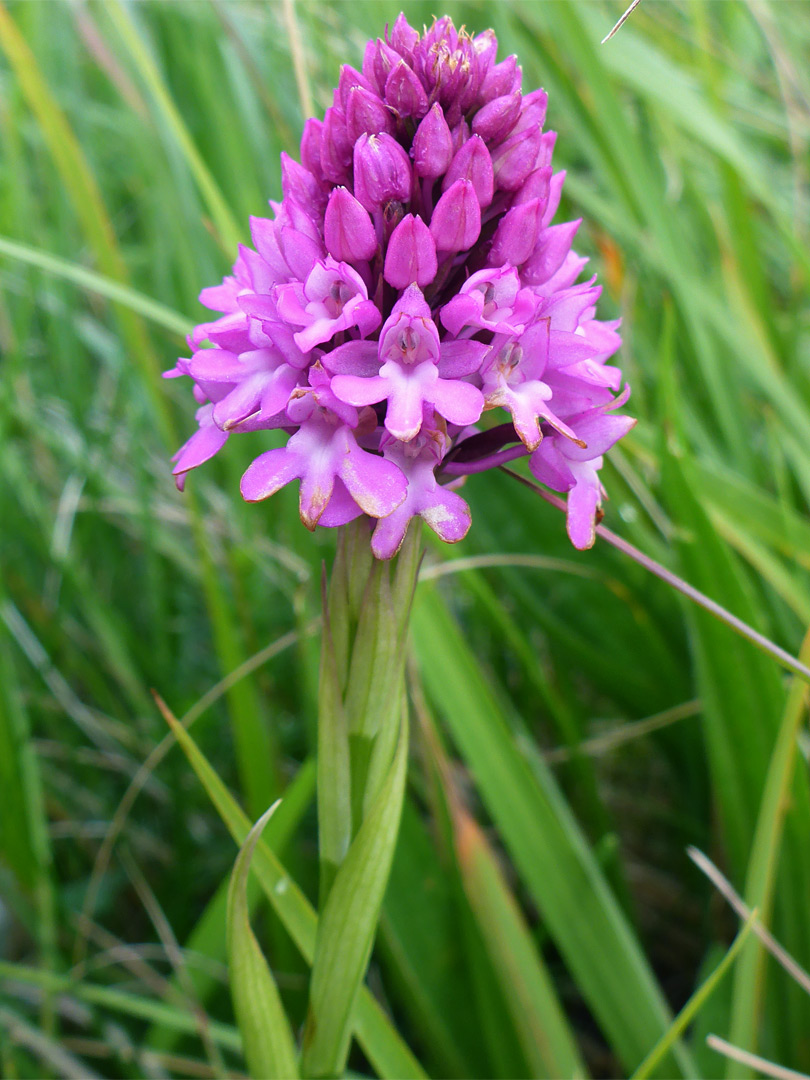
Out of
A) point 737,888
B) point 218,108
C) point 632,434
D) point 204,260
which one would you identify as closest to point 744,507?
point 632,434

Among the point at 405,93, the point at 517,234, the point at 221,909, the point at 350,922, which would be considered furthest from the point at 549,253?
the point at 221,909

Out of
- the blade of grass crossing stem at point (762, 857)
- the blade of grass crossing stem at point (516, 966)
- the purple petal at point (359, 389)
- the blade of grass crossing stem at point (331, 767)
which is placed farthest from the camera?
the blade of grass crossing stem at point (516, 966)

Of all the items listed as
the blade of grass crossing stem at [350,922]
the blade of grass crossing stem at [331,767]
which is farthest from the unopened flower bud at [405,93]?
the blade of grass crossing stem at [350,922]

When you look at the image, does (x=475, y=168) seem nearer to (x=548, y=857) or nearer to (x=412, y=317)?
(x=412, y=317)

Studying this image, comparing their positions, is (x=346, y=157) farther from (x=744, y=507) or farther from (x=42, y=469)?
(x=42, y=469)

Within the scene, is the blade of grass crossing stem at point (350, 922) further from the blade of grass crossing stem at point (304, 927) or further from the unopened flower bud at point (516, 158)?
the unopened flower bud at point (516, 158)

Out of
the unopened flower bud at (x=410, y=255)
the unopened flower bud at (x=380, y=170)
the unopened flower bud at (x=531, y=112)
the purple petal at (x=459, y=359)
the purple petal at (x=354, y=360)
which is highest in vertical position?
the unopened flower bud at (x=380, y=170)
